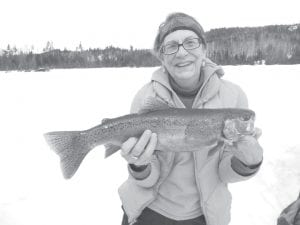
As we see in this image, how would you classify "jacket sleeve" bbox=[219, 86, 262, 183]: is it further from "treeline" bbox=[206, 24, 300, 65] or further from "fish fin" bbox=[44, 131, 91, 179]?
"treeline" bbox=[206, 24, 300, 65]

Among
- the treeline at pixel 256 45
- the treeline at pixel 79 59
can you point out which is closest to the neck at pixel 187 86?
the treeline at pixel 256 45

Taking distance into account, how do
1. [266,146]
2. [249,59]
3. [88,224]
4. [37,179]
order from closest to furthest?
[88,224], [37,179], [266,146], [249,59]

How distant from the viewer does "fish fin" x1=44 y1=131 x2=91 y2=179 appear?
127 inches

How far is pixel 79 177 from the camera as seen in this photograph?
6.59 meters

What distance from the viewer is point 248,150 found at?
303cm

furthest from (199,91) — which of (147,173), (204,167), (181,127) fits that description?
(147,173)

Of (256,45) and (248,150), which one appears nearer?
(248,150)

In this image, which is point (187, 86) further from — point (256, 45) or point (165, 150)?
point (256, 45)

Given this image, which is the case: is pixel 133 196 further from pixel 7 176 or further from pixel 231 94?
pixel 7 176

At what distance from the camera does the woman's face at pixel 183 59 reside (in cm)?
312

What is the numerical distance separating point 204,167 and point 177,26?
1.14 metres

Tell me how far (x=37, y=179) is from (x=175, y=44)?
425 cm

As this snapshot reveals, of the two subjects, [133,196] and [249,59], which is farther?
[249,59]

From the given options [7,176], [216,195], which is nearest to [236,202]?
[216,195]
